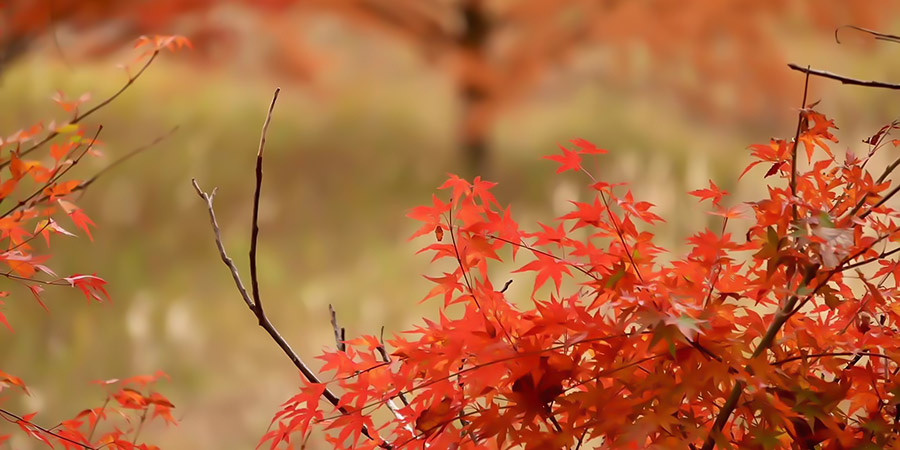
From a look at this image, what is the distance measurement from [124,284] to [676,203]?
5.92 feet

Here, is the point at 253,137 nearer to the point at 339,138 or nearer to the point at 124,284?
the point at 339,138

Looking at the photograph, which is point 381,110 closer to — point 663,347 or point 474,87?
point 474,87

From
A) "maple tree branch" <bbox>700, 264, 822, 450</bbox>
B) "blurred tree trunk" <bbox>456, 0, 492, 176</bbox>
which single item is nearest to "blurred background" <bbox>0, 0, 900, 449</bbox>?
"blurred tree trunk" <bbox>456, 0, 492, 176</bbox>

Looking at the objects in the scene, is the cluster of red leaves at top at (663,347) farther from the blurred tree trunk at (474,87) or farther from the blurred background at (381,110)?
the blurred tree trunk at (474,87)

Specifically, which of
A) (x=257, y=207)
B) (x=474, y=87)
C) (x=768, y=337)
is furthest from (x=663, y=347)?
(x=474, y=87)

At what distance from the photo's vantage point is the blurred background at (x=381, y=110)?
250cm

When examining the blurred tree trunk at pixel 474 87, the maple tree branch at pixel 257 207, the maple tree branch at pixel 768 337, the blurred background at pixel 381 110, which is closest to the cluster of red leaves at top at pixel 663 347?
the maple tree branch at pixel 768 337

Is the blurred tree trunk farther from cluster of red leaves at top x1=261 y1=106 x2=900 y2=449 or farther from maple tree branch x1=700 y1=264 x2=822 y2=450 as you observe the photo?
maple tree branch x1=700 y1=264 x2=822 y2=450

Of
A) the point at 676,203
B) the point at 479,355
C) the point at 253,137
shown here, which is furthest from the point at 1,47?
the point at 479,355

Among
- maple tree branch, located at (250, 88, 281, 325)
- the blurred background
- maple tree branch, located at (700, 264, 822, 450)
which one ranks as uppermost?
the blurred background

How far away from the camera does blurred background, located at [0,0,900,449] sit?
8.19ft

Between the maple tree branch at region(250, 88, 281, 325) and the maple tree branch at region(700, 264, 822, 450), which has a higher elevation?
the maple tree branch at region(250, 88, 281, 325)

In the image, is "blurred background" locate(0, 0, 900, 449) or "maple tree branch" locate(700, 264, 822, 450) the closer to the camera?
"maple tree branch" locate(700, 264, 822, 450)

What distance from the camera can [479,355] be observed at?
2.08 feet
